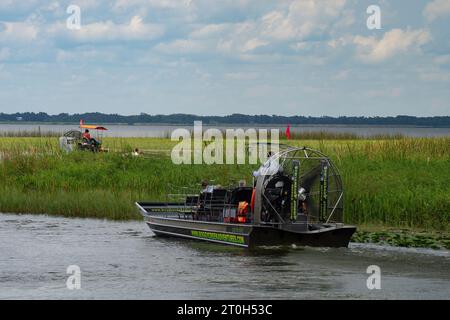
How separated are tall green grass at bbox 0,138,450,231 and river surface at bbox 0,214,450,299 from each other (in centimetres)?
367

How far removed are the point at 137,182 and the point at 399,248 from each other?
13.4 metres

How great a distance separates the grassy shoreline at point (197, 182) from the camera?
2866 centimetres

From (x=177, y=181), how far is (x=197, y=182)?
0.92m

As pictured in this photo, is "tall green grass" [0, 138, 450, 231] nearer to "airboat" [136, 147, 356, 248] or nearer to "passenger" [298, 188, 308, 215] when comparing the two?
"airboat" [136, 147, 356, 248]

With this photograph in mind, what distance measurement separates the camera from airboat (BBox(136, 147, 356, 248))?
24531 millimetres

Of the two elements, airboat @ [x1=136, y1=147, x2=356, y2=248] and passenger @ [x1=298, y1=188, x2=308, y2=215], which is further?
passenger @ [x1=298, y1=188, x2=308, y2=215]

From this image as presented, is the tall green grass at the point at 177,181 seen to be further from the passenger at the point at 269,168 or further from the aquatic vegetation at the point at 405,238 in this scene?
the passenger at the point at 269,168

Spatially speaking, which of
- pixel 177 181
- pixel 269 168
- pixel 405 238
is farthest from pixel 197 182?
pixel 405 238

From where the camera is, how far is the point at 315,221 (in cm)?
2609

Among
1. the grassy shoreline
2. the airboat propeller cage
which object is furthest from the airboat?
the grassy shoreline
